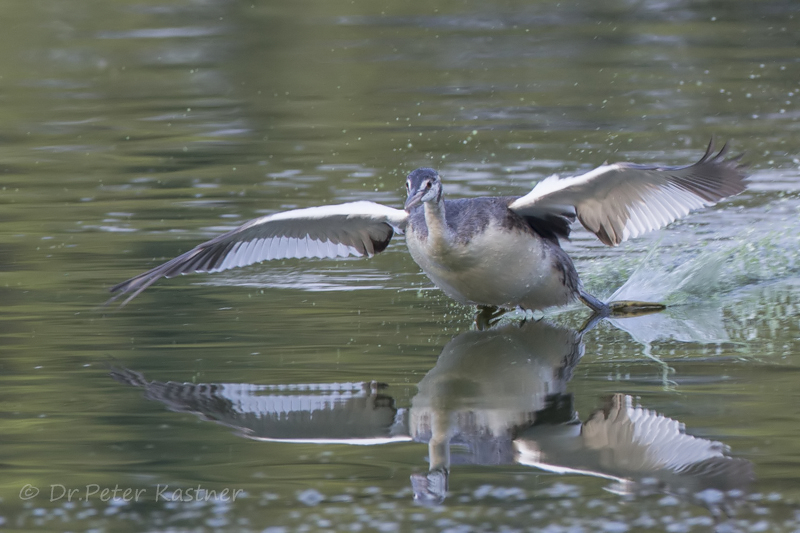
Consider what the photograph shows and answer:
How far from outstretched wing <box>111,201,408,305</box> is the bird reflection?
1.30 meters

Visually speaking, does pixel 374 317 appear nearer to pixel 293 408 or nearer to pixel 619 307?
pixel 619 307

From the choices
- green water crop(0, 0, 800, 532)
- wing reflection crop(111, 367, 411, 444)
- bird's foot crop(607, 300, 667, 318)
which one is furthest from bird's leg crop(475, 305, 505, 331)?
wing reflection crop(111, 367, 411, 444)

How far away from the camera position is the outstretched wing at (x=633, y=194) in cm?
883

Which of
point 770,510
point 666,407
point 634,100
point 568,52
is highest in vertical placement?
point 568,52

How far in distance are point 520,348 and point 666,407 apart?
1.80 meters

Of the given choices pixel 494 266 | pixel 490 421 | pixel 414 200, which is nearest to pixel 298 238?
pixel 494 266

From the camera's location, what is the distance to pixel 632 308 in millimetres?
9828

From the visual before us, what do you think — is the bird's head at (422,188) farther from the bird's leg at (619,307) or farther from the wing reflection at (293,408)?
the bird's leg at (619,307)

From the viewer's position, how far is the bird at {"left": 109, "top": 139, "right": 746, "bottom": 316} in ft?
29.2

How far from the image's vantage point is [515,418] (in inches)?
276

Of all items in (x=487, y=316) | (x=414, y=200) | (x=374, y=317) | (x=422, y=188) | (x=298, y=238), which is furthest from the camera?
(x=298, y=238)

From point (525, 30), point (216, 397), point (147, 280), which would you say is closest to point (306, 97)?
point (525, 30)

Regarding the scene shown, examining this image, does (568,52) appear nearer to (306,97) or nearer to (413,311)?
(306,97)

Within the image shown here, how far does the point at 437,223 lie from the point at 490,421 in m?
2.17
